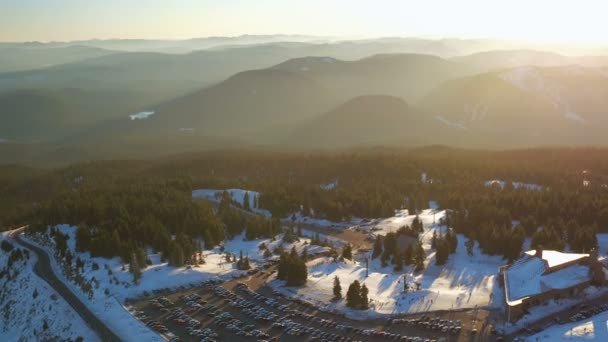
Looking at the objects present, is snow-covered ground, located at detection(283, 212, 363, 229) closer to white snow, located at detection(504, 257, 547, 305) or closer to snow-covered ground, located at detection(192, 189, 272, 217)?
snow-covered ground, located at detection(192, 189, 272, 217)

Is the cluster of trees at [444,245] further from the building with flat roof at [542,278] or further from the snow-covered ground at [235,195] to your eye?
the snow-covered ground at [235,195]

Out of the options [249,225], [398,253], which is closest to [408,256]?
[398,253]

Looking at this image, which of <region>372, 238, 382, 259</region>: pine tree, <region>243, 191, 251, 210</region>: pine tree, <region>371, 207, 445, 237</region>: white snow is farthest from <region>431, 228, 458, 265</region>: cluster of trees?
<region>243, 191, 251, 210</region>: pine tree

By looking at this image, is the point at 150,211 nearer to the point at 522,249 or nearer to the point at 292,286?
the point at 292,286

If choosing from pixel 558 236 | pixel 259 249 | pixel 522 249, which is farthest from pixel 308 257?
pixel 558 236

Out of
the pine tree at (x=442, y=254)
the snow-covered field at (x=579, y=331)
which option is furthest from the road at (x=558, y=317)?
the pine tree at (x=442, y=254)

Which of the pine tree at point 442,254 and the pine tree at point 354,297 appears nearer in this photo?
the pine tree at point 354,297

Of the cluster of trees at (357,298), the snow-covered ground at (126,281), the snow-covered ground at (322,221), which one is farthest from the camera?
the snow-covered ground at (322,221)
